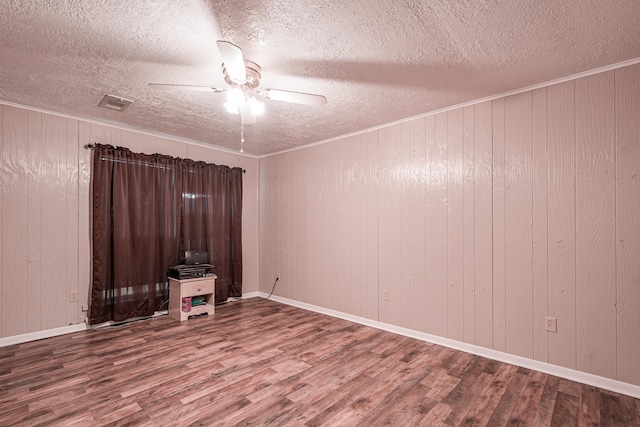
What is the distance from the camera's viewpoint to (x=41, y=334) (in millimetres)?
3256

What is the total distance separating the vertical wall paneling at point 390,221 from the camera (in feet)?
11.7

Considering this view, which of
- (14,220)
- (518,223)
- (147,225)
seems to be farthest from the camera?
(147,225)

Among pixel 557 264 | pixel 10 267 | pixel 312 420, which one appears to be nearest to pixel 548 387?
pixel 557 264

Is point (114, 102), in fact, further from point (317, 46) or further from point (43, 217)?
point (317, 46)

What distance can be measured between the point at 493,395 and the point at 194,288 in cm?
342

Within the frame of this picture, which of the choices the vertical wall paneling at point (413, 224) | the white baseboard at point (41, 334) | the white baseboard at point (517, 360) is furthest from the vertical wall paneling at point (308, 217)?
the white baseboard at point (41, 334)

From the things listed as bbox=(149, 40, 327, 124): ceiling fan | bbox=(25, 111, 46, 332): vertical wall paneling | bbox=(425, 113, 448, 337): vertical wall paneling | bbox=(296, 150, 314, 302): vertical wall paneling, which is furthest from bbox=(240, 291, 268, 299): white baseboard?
bbox=(149, 40, 327, 124): ceiling fan

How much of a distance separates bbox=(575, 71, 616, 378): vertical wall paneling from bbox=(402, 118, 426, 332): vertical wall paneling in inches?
51.8

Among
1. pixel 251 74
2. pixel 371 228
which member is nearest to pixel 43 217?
pixel 251 74

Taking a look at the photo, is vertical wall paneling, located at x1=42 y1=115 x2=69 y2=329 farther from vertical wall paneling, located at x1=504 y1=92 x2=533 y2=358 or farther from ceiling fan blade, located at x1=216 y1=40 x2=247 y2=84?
vertical wall paneling, located at x1=504 y1=92 x2=533 y2=358

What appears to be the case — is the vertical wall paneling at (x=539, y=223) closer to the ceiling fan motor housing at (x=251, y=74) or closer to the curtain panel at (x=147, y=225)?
the ceiling fan motor housing at (x=251, y=74)

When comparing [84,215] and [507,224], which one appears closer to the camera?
[507,224]

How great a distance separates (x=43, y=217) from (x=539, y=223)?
5005 millimetres

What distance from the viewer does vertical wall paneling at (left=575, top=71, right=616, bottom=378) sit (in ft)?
7.65
